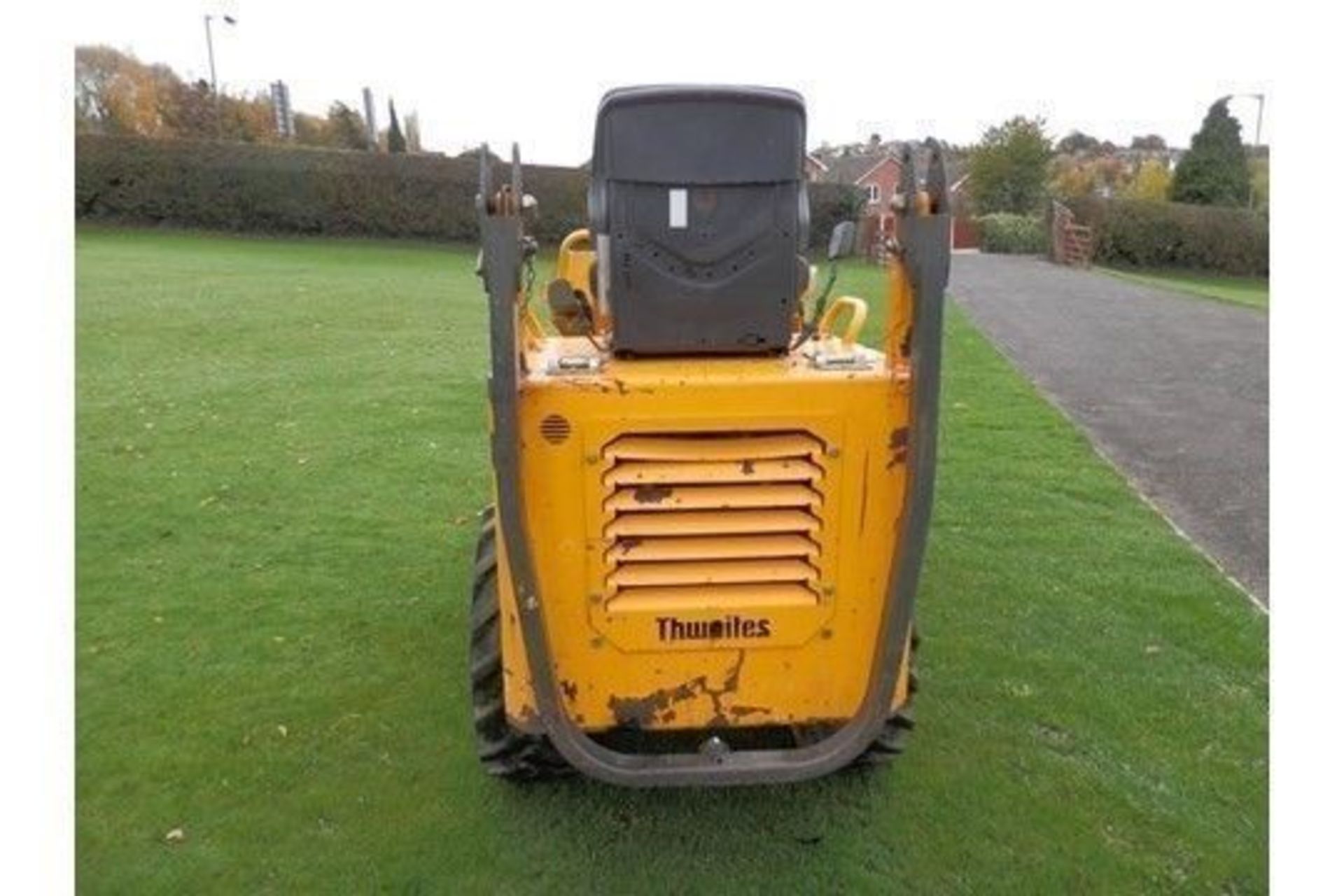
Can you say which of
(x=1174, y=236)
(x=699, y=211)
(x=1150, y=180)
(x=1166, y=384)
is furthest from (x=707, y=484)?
(x=1150, y=180)

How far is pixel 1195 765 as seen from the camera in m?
3.87

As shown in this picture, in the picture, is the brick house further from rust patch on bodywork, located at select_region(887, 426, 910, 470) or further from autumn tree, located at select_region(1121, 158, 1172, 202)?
autumn tree, located at select_region(1121, 158, 1172, 202)

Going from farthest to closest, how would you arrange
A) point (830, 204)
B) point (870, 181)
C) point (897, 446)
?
point (870, 181) → point (830, 204) → point (897, 446)

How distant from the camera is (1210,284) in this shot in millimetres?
26516

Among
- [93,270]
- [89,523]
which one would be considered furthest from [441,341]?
[93,270]

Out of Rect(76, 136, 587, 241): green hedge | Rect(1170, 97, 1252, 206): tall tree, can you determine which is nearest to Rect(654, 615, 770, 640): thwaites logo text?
Rect(76, 136, 587, 241): green hedge

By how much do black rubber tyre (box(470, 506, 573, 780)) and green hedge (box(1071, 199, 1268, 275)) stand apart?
89.7 feet

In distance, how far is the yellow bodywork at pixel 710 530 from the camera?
2.82 m

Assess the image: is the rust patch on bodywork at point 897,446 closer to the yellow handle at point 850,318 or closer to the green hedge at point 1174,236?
the yellow handle at point 850,318

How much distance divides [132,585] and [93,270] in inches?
630

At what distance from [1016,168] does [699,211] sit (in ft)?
135

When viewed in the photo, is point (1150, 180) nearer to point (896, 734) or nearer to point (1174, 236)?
point (1174, 236)

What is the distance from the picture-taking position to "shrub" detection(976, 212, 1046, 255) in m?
31.4

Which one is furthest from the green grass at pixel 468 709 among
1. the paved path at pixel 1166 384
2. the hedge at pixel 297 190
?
the hedge at pixel 297 190
